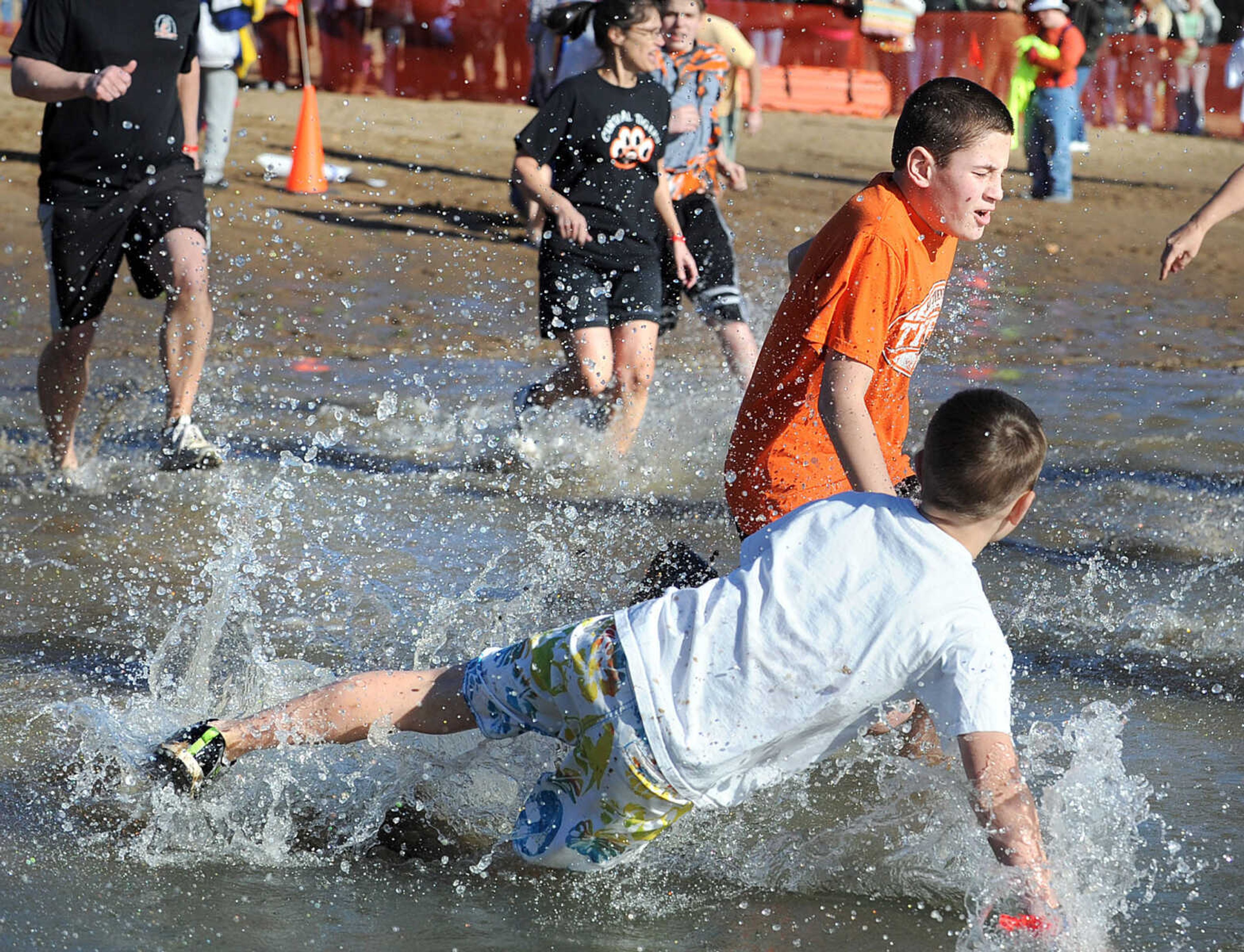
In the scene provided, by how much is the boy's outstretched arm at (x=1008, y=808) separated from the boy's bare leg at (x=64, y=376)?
14.2 ft

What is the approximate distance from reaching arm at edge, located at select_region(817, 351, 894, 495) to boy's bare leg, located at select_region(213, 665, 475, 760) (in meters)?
0.92

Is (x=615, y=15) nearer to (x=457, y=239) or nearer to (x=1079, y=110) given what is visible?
(x=457, y=239)

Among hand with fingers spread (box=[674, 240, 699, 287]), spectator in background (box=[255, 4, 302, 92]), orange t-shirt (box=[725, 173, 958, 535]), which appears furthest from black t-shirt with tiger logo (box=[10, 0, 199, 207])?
spectator in background (box=[255, 4, 302, 92])

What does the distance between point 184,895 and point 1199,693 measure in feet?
9.02

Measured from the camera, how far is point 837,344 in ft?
11.0

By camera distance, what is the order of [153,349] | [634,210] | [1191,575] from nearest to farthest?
[1191,575] → [634,210] → [153,349]

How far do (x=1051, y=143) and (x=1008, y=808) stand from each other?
43.7 feet

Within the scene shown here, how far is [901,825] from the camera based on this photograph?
341cm

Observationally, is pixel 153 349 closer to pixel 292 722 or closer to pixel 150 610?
pixel 150 610

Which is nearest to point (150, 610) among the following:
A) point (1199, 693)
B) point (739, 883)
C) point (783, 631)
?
point (739, 883)

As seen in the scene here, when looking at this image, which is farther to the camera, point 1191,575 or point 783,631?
point 1191,575

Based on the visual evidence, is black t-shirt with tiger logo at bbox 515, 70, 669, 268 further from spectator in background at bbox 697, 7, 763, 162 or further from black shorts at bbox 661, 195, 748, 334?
spectator in background at bbox 697, 7, 763, 162

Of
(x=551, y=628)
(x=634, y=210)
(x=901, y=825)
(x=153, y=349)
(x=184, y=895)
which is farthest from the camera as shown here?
(x=153, y=349)

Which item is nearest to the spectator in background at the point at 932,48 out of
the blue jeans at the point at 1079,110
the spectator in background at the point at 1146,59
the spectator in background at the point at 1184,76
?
the spectator in background at the point at 1146,59
